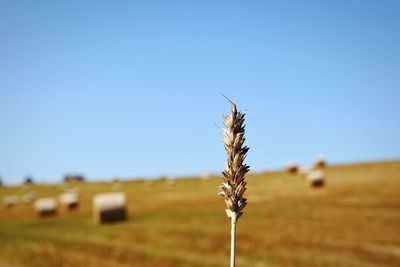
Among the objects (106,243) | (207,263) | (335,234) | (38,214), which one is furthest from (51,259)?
(38,214)

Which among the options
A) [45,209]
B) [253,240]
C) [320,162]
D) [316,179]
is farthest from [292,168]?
[253,240]

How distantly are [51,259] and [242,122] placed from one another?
14790 mm

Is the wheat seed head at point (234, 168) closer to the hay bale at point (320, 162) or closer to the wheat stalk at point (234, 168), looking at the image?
the wheat stalk at point (234, 168)

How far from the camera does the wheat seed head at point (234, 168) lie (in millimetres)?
1887

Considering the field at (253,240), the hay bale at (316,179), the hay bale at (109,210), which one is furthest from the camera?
the hay bale at (316,179)

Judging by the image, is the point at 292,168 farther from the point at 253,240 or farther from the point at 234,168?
the point at 234,168

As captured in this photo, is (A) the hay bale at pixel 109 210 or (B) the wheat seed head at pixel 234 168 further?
(A) the hay bale at pixel 109 210

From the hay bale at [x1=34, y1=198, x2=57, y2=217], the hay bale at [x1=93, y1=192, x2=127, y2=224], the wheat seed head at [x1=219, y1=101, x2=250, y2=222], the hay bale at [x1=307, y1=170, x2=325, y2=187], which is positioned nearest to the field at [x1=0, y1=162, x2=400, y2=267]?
the hay bale at [x1=93, y1=192, x2=127, y2=224]

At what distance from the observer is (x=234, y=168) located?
1942 mm

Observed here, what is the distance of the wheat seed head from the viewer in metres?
1.89

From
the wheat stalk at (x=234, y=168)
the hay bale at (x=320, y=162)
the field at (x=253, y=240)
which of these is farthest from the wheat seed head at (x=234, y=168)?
the hay bale at (x=320, y=162)

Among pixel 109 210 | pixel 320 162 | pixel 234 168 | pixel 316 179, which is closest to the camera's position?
pixel 234 168

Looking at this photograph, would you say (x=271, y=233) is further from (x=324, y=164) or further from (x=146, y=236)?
(x=324, y=164)

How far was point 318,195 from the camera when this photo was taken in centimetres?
3372
